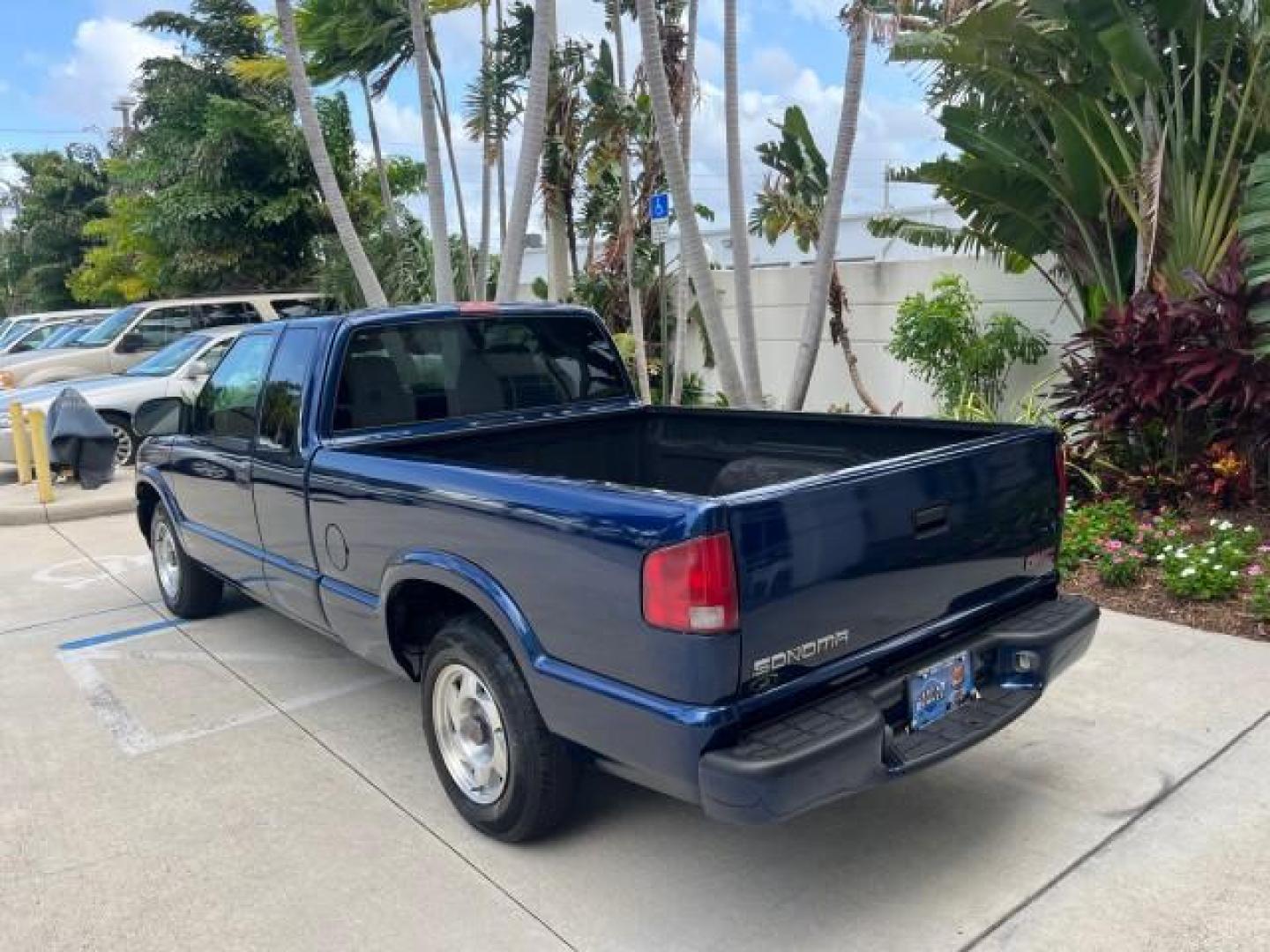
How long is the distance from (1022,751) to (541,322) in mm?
2878

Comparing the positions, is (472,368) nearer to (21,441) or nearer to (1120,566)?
(1120,566)

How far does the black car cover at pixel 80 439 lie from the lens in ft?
33.4

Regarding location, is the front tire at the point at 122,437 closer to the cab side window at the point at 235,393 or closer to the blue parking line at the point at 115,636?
the blue parking line at the point at 115,636

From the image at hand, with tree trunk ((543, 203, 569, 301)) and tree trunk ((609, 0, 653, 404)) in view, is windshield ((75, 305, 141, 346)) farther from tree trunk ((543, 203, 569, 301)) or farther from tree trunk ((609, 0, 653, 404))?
tree trunk ((609, 0, 653, 404))

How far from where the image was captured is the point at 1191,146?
710 centimetres

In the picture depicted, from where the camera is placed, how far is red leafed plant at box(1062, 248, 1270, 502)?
6.11 meters

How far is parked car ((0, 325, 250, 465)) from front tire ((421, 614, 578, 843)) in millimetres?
8497

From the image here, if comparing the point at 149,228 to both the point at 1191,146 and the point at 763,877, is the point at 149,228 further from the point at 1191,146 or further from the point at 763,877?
the point at 763,877

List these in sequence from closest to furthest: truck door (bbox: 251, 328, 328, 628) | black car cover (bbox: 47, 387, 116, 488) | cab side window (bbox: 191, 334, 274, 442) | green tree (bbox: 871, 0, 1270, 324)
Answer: truck door (bbox: 251, 328, 328, 628) < cab side window (bbox: 191, 334, 274, 442) < green tree (bbox: 871, 0, 1270, 324) < black car cover (bbox: 47, 387, 116, 488)

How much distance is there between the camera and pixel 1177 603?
18.0 feet

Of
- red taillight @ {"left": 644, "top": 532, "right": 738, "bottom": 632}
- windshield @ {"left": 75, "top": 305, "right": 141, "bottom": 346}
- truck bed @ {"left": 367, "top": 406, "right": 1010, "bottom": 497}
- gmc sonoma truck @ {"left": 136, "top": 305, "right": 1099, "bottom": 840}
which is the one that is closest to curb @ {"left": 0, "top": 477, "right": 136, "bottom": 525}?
windshield @ {"left": 75, "top": 305, "right": 141, "bottom": 346}

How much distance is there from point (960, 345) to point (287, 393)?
5960mm

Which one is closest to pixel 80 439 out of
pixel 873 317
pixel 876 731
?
pixel 873 317

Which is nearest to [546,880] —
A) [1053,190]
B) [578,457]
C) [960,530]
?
[960,530]
